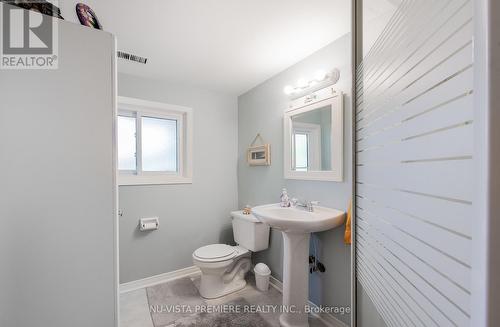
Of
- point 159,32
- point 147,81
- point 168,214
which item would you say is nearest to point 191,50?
Answer: point 159,32

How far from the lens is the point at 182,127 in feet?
8.34

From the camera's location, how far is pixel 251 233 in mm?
2156

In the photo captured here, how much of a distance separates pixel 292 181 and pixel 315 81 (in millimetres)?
923

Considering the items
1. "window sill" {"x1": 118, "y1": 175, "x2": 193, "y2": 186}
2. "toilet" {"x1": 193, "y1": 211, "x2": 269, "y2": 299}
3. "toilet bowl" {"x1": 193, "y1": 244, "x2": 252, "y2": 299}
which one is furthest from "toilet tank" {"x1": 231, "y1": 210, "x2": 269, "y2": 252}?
"window sill" {"x1": 118, "y1": 175, "x2": 193, "y2": 186}

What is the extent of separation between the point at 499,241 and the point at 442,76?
0.94 feet

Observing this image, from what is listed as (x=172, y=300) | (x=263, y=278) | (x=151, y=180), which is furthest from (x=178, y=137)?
(x=263, y=278)

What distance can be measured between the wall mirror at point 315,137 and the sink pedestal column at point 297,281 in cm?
56

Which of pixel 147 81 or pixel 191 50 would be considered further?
pixel 147 81

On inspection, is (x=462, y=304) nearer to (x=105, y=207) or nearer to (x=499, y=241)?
(x=499, y=241)

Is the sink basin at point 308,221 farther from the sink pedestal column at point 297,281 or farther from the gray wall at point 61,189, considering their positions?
the gray wall at point 61,189

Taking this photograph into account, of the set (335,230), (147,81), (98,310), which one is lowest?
(98,310)

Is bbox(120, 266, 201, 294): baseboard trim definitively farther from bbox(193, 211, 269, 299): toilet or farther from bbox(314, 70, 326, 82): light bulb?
bbox(314, 70, 326, 82): light bulb

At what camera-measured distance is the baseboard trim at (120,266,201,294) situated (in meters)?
2.12

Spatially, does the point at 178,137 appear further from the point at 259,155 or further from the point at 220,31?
the point at 220,31
